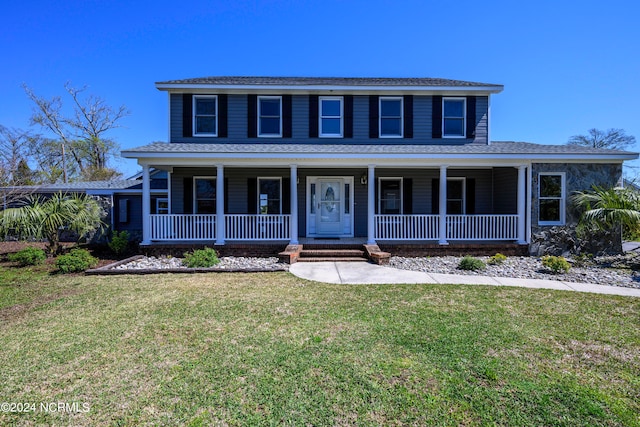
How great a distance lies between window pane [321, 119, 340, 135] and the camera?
11.3m

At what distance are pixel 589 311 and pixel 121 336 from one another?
658 centimetres

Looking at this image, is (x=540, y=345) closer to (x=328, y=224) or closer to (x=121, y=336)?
(x=121, y=336)

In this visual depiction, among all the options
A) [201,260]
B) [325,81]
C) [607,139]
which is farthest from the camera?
[607,139]

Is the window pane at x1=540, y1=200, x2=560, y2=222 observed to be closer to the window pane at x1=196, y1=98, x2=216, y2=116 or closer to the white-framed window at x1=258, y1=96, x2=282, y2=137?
the white-framed window at x1=258, y1=96, x2=282, y2=137

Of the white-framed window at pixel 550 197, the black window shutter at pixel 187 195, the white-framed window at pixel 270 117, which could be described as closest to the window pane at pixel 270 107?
the white-framed window at pixel 270 117

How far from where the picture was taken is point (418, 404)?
8.25ft

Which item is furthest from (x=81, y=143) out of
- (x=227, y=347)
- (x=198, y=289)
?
(x=227, y=347)

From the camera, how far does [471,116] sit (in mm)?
11258

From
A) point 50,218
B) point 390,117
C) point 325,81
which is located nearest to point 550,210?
point 390,117

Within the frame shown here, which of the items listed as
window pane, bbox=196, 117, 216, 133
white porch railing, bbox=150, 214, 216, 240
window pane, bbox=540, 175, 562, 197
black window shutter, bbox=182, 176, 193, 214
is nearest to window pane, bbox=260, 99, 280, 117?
window pane, bbox=196, 117, 216, 133

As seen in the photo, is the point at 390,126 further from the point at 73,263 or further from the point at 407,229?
the point at 73,263

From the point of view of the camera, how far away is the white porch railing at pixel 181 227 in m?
9.38

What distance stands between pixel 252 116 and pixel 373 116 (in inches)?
173

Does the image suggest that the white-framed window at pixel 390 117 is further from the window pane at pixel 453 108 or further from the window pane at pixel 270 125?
the window pane at pixel 270 125
